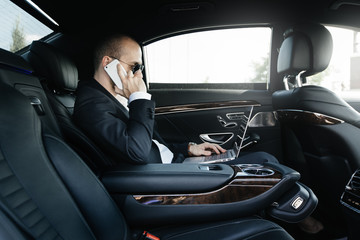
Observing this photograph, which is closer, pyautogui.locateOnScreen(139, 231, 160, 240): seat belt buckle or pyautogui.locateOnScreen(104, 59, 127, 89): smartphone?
pyautogui.locateOnScreen(139, 231, 160, 240): seat belt buckle

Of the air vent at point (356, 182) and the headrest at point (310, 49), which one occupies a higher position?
the headrest at point (310, 49)

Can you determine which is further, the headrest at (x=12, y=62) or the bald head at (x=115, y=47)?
the bald head at (x=115, y=47)

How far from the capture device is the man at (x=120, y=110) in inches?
42.4

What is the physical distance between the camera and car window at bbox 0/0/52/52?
1.32m

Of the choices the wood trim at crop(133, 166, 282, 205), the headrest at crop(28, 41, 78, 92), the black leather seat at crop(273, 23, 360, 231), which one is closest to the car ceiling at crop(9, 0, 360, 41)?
the black leather seat at crop(273, 23, 360, 231)

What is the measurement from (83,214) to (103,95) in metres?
0.59

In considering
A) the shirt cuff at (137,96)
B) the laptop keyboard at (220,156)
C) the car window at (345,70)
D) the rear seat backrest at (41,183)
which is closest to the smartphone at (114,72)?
the shirt cuff at (137,96)

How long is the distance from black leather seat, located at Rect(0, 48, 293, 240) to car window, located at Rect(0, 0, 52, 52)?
1.87 ft

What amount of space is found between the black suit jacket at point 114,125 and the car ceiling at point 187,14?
84cm

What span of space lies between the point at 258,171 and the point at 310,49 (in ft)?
2.99

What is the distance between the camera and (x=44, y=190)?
0.68 meters

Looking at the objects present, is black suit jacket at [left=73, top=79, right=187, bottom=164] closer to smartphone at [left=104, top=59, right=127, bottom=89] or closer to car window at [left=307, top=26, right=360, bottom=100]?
smartphone at [left=104, top=59, right=127, bottom=89]

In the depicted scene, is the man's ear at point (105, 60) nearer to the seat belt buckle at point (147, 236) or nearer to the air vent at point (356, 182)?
the seat belt buckle at point (147, 236)

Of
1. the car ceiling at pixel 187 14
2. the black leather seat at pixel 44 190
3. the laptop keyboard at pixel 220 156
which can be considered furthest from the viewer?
the car ceiling at pixel 187 14
